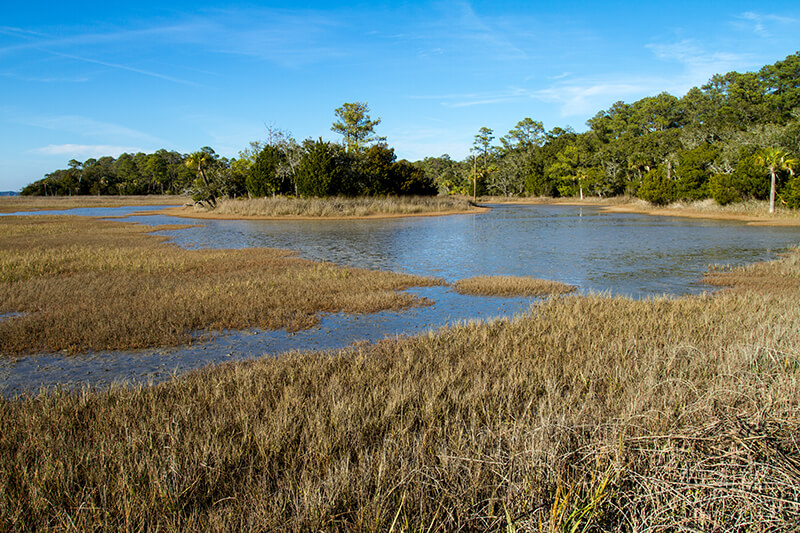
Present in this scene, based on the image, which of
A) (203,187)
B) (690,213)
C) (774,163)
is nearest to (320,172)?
(203,187)

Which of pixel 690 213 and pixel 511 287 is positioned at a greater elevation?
pixel 690 213

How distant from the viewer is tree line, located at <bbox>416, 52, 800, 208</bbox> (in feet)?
148

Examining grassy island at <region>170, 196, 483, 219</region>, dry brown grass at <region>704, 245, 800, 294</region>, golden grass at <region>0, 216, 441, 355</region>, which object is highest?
grassy island at <region>170, 196, 483, 219</region>

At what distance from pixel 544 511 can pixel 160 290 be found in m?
11.7

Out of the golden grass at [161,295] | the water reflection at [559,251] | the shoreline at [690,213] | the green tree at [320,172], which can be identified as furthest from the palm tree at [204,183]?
the shoreline at [690,213]

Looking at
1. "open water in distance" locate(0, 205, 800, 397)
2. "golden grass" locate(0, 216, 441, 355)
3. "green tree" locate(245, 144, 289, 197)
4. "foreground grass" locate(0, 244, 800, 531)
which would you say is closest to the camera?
"foreground grass" locate(0, 244, 800, 531)

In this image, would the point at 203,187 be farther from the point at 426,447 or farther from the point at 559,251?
the point at 426,447

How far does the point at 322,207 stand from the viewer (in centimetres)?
5047

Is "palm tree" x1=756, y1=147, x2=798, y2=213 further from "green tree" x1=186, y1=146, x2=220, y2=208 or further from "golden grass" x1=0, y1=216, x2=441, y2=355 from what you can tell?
"green tree" x1=186, y1=146, x2=220, y2=208

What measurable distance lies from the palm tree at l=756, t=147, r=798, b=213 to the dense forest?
0.12 meters

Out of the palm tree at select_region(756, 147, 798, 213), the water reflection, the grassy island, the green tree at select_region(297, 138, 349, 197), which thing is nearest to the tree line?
the palm tree at select_region(756, 147, 798, 213)

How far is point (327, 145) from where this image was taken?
178ft

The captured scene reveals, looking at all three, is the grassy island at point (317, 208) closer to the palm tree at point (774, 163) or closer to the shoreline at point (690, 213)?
the shoreline at point (690, 213)

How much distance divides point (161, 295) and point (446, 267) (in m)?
9.30
